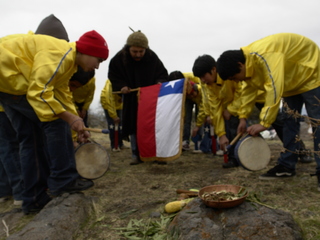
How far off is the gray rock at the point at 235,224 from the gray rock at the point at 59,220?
789 millimetres

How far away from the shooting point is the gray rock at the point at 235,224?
196 centimetres

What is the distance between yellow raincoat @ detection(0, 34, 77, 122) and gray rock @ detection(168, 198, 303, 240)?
1.44 meters

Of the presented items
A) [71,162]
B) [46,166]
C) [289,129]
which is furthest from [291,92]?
[46,166]

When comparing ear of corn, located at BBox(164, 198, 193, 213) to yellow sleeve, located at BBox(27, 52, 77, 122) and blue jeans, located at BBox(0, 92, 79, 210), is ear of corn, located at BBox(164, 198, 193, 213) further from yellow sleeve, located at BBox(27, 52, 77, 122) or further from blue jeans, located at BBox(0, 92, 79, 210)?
yellow sleeve, located at BBox(27, 52, 77, 122)

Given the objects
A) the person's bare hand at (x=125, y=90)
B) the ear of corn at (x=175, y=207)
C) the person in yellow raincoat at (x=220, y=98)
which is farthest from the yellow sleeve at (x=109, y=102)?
the ear of corn at (x=175, y=207)

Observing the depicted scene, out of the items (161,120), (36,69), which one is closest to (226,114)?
(161,120)

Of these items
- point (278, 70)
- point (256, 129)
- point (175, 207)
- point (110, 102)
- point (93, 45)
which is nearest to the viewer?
point (175, 207)

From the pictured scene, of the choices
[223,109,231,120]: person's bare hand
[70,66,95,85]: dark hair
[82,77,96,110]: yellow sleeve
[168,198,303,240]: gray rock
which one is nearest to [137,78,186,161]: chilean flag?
[223,109,231,120]: person's bare hand

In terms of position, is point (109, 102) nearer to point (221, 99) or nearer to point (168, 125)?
point (168, 125)

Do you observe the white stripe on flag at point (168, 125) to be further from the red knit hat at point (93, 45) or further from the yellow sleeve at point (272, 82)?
the red knit hat at point (93, 45)

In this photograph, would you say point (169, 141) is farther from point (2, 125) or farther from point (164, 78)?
point (2, 125)

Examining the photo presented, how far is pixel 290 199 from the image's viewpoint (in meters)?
2.87

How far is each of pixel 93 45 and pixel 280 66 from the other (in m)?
1.84

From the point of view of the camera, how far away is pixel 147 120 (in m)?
4.77
